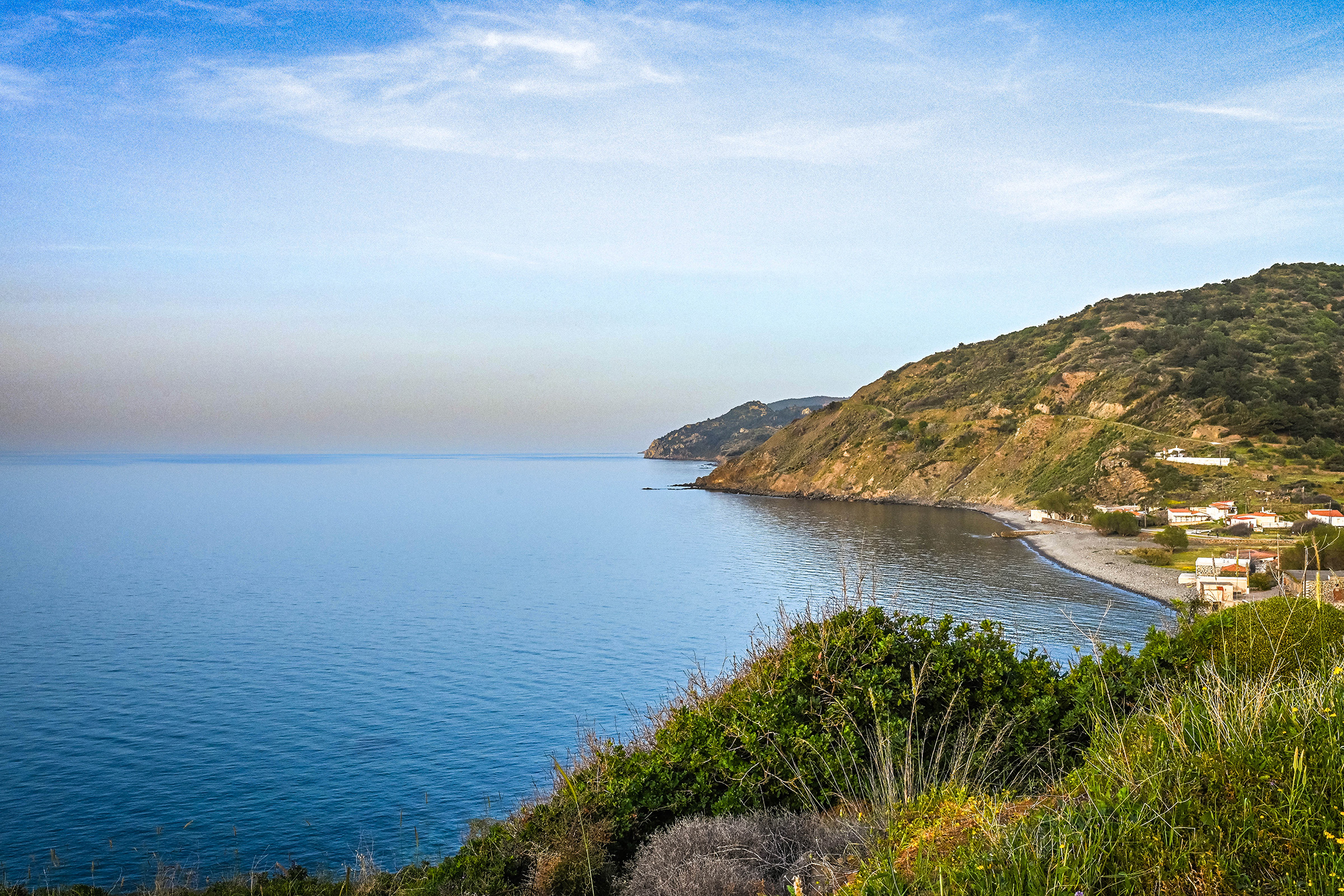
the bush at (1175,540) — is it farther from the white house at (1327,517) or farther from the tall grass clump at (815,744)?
the tall grass clump at (815,744)

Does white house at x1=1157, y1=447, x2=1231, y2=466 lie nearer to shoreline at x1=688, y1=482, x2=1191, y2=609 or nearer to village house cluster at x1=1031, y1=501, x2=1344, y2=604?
village house cluster at x1=1031, y1=501, x2=1344, y2=604

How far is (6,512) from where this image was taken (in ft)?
343

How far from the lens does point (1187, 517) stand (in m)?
72.8

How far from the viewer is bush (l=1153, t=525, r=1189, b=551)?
61.9 m

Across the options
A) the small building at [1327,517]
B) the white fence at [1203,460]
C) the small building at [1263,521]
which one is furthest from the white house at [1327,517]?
the white fence at [1203,460]

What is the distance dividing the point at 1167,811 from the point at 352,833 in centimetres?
1786

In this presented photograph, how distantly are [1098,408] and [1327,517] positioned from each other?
50.8 meters

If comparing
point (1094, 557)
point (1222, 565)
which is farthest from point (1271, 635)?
point (1094, 557)

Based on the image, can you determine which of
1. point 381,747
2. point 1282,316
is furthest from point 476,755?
point 1282,316

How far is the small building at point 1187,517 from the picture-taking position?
238ft

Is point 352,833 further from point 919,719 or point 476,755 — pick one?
point 919,719

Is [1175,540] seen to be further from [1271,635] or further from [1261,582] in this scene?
[1271,635]

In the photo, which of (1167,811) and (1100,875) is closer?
(1100,875)

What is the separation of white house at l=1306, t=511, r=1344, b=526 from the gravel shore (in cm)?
1195
